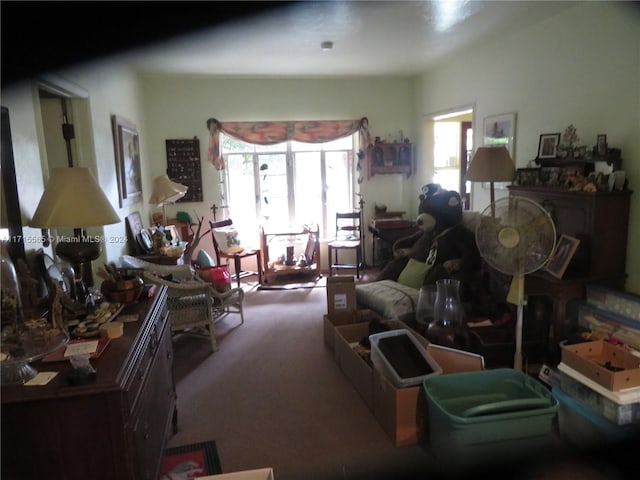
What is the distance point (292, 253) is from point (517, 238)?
3.35 m

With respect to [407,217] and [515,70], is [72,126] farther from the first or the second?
[407,217]

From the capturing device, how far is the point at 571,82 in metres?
3.12

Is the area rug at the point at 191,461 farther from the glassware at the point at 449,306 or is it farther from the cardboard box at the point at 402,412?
the glassware at the point at 449,306

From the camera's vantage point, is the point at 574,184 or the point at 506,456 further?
the point at 574,184

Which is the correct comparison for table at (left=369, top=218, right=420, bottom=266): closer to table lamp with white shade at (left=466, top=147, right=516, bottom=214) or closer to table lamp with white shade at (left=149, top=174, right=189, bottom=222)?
table lamp with white shade at (left=466, top=147, right=516, bottom=214)

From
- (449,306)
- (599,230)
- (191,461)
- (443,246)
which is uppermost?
(599,230)

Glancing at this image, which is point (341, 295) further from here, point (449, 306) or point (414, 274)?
point (449, 306)

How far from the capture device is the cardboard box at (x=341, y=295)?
350 cm

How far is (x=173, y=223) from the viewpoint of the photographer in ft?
16.9

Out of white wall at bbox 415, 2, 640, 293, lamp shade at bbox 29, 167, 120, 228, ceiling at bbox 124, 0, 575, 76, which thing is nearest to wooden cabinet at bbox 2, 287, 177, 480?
lamp shade at bbox 29, 167, 120, 228

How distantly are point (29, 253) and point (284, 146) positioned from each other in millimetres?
3944

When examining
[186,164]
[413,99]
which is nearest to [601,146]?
[413,99]

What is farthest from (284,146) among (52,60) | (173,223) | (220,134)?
(52,60)

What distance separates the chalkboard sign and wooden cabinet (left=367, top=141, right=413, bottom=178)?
7.04ft
